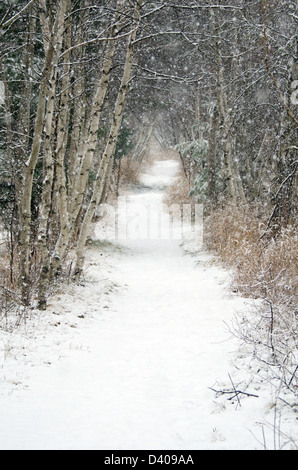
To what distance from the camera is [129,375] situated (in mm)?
4016

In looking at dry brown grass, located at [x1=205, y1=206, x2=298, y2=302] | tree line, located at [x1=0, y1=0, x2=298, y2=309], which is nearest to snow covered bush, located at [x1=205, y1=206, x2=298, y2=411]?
dry brown grass, located at [x1=205, y1=206, x2=298, y2=302]

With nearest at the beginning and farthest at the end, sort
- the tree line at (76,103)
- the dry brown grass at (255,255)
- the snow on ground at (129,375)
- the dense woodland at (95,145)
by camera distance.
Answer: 1. the snow on ground at (129,375)
2. the dry brown grass at (255,255)
3. the dense woodland at (95,145)
4. the tree line at (76,103)

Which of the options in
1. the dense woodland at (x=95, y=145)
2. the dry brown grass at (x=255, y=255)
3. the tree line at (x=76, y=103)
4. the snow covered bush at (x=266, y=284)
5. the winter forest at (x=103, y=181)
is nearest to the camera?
the snow covered bush at (x=266, y=284)

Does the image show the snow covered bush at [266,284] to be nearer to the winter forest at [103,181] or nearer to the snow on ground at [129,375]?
the winter forest at [103,181]

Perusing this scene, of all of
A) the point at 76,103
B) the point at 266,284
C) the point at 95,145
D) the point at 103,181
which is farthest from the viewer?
the point at 76,103

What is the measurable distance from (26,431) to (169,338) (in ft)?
8.40

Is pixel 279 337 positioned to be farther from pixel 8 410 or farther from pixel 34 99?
pixel 34 99

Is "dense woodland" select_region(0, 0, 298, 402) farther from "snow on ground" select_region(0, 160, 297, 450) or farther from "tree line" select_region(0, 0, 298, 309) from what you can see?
"snow on ground" select_region(0, 160, 297, 450)

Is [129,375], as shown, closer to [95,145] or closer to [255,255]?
[255,255]

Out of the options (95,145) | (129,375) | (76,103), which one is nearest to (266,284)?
(129,375)

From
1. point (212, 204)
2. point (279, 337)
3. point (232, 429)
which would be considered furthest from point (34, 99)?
point (232, 429)

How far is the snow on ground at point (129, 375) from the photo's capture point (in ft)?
9.14

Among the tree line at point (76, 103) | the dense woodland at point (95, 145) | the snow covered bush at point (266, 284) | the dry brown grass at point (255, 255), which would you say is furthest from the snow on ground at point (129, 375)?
the tree line at point (76, 103)

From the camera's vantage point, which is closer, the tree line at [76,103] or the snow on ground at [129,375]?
the snow on ground at [129,375]
